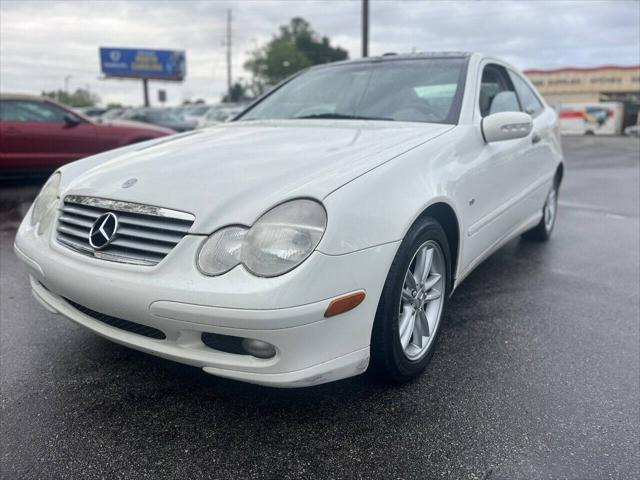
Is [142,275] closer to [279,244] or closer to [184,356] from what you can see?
[184,356]

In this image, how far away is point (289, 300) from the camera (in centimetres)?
162

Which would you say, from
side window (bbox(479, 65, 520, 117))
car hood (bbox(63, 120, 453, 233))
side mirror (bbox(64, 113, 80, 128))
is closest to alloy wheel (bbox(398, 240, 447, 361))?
car hood (bbox(63, 120, 453, 233))

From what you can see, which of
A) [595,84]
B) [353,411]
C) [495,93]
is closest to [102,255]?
[353,411]

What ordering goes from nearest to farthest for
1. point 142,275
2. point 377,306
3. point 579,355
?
point 142,275 < point 377,306 < point 579,355

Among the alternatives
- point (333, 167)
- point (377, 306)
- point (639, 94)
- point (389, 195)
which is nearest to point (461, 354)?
point (377, 306)

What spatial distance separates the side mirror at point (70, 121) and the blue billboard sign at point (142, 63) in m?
45.1

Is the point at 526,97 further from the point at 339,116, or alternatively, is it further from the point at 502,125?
the point at 339,116

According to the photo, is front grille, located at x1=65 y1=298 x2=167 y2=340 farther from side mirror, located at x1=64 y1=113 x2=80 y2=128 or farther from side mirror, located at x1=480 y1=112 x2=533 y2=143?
side mirror, located at x1=64 y1=113 x2=80 y2=128

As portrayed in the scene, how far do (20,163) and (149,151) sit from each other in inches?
224

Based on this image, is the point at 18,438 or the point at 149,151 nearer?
the point at 18,438

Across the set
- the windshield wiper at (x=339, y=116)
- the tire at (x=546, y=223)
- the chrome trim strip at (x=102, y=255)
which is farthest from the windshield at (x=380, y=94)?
the tire at (x=546, y=223)

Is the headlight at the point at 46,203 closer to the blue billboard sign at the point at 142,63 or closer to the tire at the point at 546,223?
the tire at the point at 546,223

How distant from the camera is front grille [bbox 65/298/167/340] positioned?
6.10 feet

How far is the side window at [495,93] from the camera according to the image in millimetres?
3041
